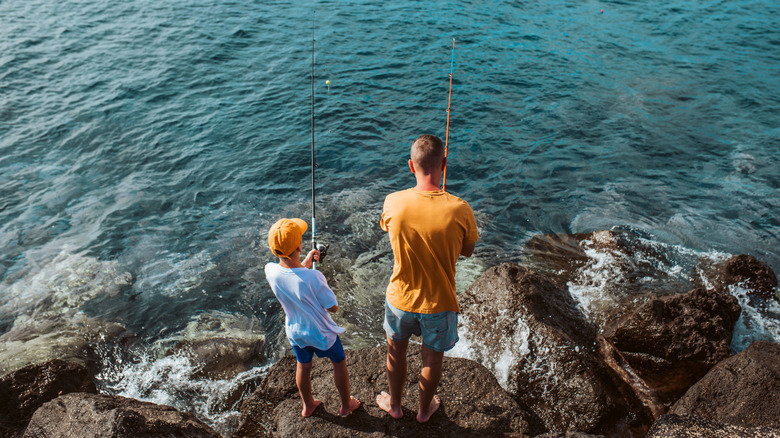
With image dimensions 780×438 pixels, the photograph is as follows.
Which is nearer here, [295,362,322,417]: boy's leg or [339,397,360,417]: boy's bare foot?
[295,362,322,417]: boy's leg

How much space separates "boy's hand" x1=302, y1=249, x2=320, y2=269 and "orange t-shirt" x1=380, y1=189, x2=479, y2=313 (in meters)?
0.65

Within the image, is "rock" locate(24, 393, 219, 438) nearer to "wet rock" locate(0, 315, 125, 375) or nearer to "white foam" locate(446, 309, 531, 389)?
"wet rock" locate(0, 315, 125, 375)

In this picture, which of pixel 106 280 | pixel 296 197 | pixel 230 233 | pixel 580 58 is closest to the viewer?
pixel 106 280

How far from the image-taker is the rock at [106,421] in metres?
2.93

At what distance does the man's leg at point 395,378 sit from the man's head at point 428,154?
1.21m

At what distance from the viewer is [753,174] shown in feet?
28.4

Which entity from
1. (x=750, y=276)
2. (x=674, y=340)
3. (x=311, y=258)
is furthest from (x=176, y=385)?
(x=750, y=276)

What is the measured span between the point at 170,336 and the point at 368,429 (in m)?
3.23

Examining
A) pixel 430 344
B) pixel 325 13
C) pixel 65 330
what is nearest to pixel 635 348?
pixel 430 344

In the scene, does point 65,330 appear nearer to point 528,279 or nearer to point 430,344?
point 430,344

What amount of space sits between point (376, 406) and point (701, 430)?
7.11 ft

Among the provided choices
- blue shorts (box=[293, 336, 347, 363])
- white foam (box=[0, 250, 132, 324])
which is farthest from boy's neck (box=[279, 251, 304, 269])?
white foam (box=[0, 250, 132, 324])

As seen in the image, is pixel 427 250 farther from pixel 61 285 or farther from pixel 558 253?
pixel 61 285

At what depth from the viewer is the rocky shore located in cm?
340
